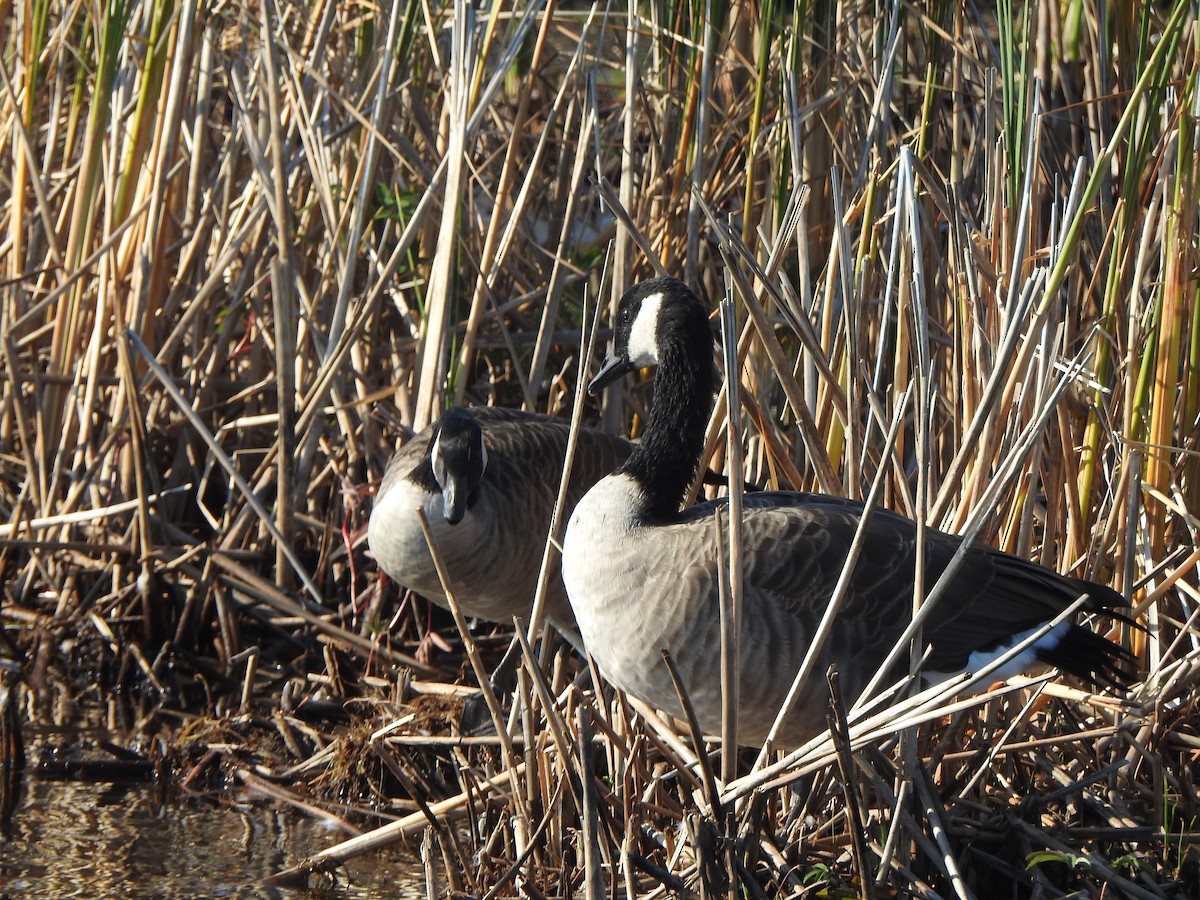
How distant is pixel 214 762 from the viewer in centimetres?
462

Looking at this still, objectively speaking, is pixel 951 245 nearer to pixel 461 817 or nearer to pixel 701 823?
pixel 701 823

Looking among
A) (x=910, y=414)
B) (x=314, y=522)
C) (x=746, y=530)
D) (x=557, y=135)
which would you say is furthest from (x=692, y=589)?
(x=557, y=135)

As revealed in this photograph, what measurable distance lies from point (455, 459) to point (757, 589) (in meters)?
1.24

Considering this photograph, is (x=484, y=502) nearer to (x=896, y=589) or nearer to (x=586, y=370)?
(x=586, y=370)

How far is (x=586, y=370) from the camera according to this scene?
3227 mm

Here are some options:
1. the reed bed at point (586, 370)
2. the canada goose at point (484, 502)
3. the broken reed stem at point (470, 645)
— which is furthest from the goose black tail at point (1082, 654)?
the canada goose at point (484, 502)

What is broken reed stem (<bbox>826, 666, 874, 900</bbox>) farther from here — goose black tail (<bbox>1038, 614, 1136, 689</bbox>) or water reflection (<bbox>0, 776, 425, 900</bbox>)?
water reflection (<bbox>0, 776, 425, 900</bbox>)

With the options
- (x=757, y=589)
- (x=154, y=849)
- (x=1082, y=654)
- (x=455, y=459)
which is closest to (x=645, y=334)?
(x=757, y=589)

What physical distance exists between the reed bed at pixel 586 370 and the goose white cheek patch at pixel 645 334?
0.81 ft

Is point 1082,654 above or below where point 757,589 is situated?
below

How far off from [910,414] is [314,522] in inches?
87.2

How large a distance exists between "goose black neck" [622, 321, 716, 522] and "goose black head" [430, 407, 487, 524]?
2.89 ft

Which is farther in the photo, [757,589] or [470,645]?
[757,589]

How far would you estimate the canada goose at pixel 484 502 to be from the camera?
4406mm
